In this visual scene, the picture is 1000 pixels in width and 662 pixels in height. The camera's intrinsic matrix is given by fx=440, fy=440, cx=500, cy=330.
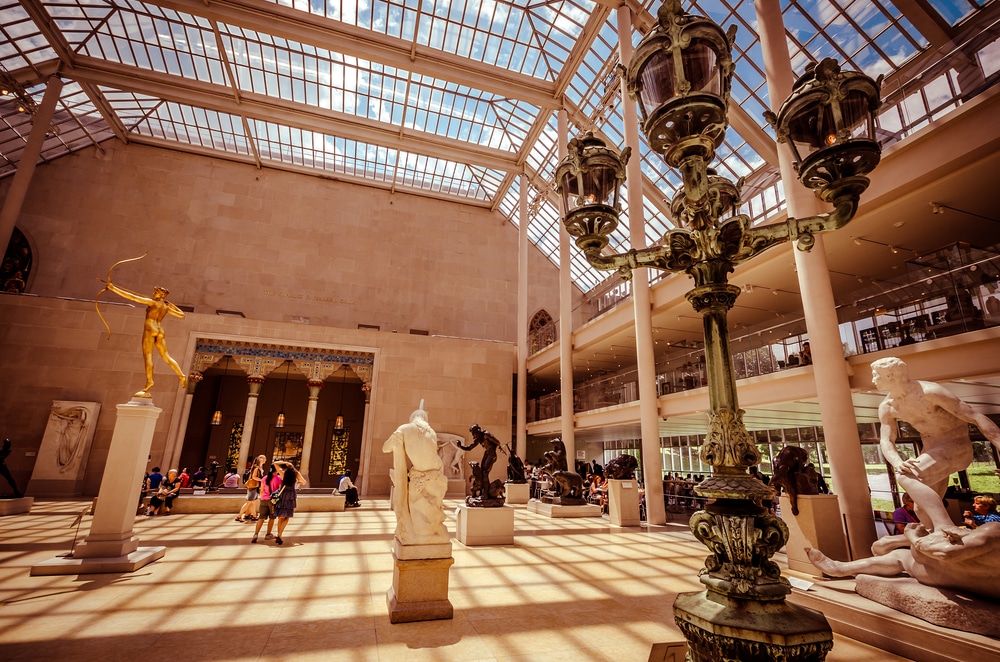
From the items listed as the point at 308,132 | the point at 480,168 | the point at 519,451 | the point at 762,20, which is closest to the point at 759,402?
the point at 762,20

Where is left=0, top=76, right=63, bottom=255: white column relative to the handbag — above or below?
above

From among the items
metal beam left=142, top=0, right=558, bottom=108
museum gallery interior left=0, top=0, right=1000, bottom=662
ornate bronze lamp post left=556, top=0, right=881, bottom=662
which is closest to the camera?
ornate bronze lamp post left=556, top=0, right=881, bottom=662

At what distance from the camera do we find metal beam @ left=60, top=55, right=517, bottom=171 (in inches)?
703

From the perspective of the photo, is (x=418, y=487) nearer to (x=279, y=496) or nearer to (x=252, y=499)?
(x=279, y=496)

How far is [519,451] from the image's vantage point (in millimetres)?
19828

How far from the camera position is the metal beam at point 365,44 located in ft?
50.1

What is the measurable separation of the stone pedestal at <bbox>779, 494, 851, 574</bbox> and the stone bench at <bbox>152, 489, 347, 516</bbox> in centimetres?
1099

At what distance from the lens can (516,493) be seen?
605 inches

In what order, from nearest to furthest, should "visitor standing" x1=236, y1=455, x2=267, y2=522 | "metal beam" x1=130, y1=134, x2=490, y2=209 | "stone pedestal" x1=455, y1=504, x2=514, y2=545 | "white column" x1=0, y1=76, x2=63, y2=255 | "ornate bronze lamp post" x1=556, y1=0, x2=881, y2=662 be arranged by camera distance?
"ornate bronze lamp post" x1=556, y1=0, x2=881, y2=662 → "stone pedestal" x1=455, y1=504, x2=514, y2=545 → "visitor standing" x1=236, y1=455, x2=267, y2=522 → "white column" x1=0, y1=76, x2=63, y2=255 → "metal beam" x1=130, y1=134, x2=490, y2=209

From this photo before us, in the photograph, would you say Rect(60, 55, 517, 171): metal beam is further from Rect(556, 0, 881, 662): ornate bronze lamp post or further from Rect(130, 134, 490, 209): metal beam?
Rect(556, 0, 881, 662): ornate bronze lamp post

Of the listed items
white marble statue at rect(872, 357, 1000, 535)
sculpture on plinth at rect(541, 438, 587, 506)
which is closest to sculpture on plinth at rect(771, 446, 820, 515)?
white marble statue at rect(872, 357, 1000, 535)

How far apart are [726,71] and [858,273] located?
43.3 feet

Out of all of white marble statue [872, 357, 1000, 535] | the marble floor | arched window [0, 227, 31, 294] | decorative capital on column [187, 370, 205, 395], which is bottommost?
the marble floor


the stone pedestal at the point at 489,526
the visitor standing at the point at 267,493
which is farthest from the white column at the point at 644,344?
the visitor standing at the point at 267,493
